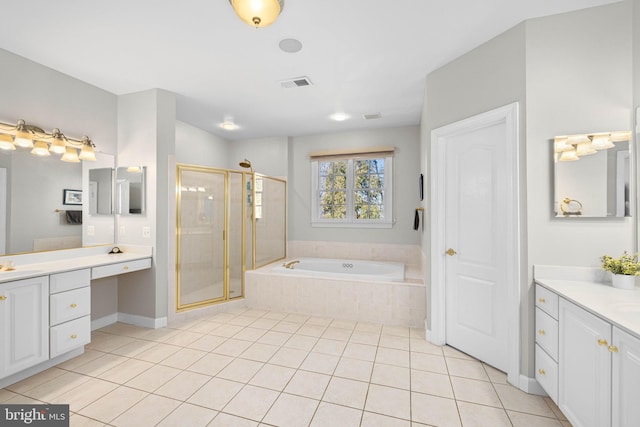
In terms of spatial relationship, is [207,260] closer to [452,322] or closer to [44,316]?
[44,316]

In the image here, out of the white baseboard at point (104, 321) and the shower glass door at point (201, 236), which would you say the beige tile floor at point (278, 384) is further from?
the shower glass door at point (201, 236)

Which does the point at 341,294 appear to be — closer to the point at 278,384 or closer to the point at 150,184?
the point at 278,384

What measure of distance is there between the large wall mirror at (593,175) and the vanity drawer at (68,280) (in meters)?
3.73

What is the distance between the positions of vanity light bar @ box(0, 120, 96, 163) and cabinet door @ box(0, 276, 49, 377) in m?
1.21

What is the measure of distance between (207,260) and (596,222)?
3.70m

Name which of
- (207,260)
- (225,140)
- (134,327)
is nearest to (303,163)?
(225,140)

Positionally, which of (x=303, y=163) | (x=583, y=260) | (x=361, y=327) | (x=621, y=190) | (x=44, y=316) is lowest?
(x=361, y=327)

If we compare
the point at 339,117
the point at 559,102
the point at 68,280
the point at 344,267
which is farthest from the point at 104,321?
the point at 559,102

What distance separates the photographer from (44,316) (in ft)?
6.84

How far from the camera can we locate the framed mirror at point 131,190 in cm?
303

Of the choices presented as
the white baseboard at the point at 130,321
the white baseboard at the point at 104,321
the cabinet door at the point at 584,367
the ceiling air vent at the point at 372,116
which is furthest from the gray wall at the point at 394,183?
the cabinet door at the point at 584,367

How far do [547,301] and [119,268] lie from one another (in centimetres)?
356

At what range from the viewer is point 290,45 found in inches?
87.4

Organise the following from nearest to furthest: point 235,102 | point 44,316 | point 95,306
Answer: point 44,316
point 95,306
point 235,102
